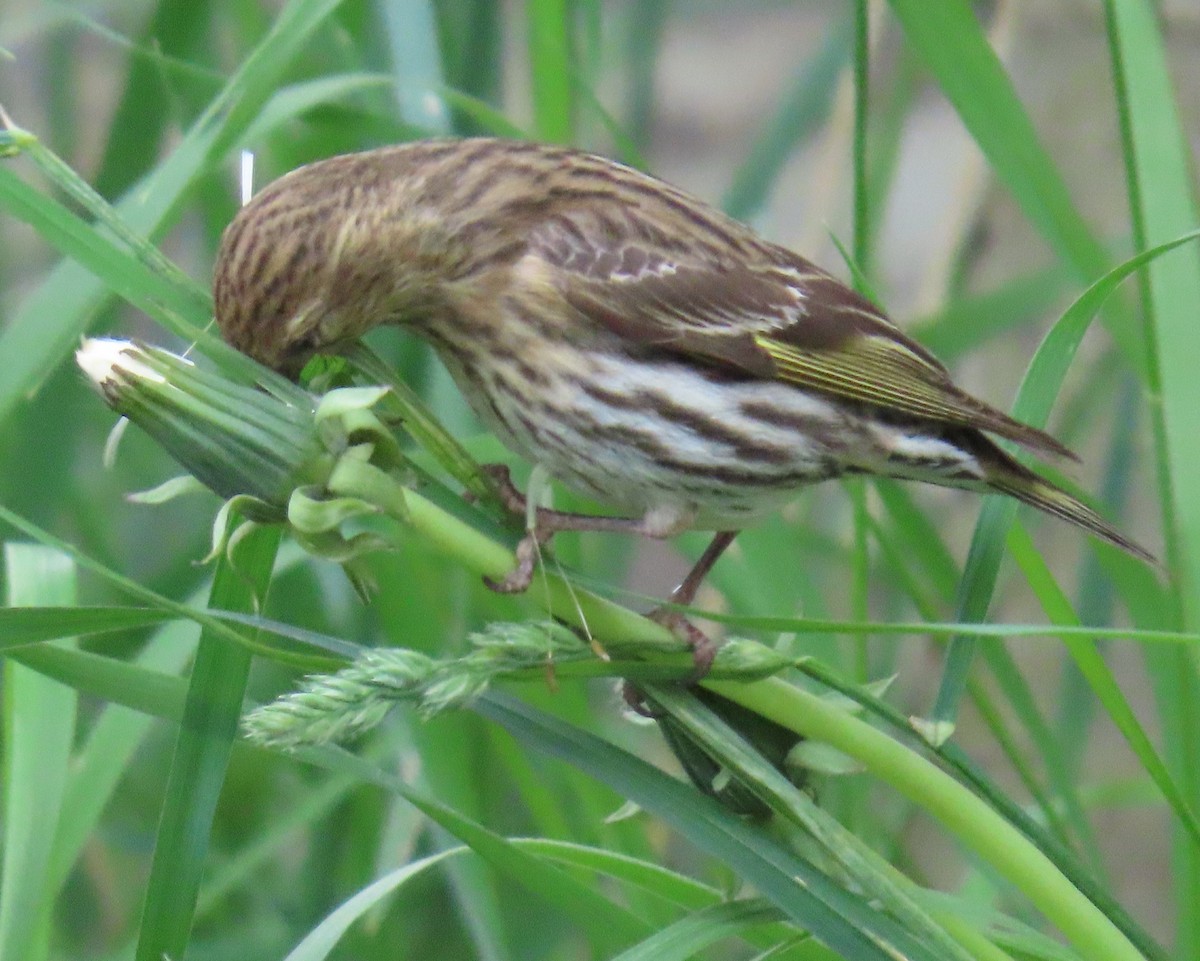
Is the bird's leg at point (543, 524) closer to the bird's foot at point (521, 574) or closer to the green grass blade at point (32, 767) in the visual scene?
the bird's foot at point (521, 574)

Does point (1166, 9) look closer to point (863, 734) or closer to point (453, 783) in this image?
point (453, 783)

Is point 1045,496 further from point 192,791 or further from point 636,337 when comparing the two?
point 192,791

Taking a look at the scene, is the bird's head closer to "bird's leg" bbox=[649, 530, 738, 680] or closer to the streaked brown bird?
the streaked brown bird

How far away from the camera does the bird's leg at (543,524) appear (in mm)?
1117

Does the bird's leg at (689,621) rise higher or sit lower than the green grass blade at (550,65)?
lower

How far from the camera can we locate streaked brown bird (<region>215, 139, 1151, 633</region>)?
169 centimetres

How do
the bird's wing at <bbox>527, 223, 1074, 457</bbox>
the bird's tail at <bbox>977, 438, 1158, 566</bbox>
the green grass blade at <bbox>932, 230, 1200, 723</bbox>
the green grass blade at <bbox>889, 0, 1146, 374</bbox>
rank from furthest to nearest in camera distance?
the bird's wing at <bbox>527, 223, 1074, 457</bbox> → the bird's tail at <bbox>977, 438, 1158, 566</bbox> → the green grass blade at <bbox>889, 0, 1146, 374</bbox> → the green grass blade at <bbox>932, 230, 1200, 723</bbox>

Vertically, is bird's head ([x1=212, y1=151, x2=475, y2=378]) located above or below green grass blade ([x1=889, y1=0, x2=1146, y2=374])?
below

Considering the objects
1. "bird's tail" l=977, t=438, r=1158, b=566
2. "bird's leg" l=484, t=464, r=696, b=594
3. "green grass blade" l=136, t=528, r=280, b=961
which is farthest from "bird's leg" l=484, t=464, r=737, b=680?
"bird's tail" l=977, t=438, r=1158, b=566

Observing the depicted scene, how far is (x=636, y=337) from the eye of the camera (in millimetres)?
1803

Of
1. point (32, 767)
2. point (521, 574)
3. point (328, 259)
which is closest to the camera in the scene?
point (521, 574)

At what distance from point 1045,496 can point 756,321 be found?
412 millimetres

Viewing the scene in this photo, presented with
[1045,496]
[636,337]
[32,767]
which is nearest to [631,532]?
[636,337]

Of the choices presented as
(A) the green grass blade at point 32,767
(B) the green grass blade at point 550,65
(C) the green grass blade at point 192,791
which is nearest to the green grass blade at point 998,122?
(B) the green grass blade at point 550,65
